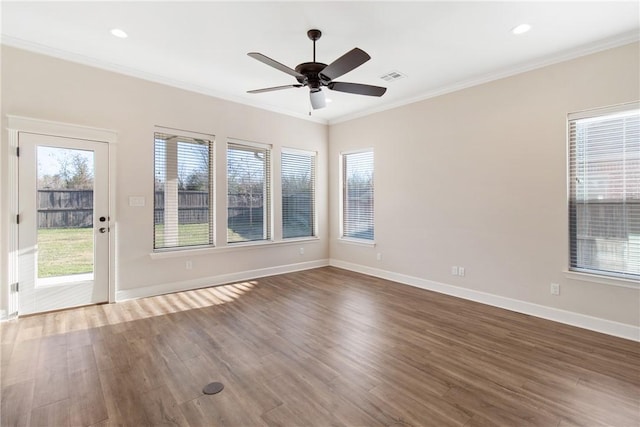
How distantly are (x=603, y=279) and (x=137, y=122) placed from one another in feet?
19.6

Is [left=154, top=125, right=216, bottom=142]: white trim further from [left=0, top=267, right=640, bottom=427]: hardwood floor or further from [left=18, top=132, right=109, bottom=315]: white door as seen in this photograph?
[left=0, top=267, right=640, bottom=427]: hardwood floor

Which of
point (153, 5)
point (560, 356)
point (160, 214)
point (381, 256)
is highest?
point (153, 5)

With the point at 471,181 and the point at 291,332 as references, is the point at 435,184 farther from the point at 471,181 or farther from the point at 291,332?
the point at 291,332

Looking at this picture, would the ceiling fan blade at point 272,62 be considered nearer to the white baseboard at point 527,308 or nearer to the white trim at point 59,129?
the white trim at point 59,129

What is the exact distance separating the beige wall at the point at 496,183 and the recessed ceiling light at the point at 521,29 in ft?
2.87

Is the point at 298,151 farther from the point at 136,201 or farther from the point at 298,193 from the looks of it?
the point at 136,201

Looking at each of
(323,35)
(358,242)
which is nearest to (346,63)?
(323,35)

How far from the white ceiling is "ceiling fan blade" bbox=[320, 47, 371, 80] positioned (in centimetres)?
51

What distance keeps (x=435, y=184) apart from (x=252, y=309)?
327 cm

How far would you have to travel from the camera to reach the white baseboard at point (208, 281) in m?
4.10

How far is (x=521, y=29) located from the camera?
2.94 metres

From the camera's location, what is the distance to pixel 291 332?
310cm

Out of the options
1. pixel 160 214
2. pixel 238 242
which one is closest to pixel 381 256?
pixel 238 242

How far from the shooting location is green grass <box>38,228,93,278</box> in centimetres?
351
